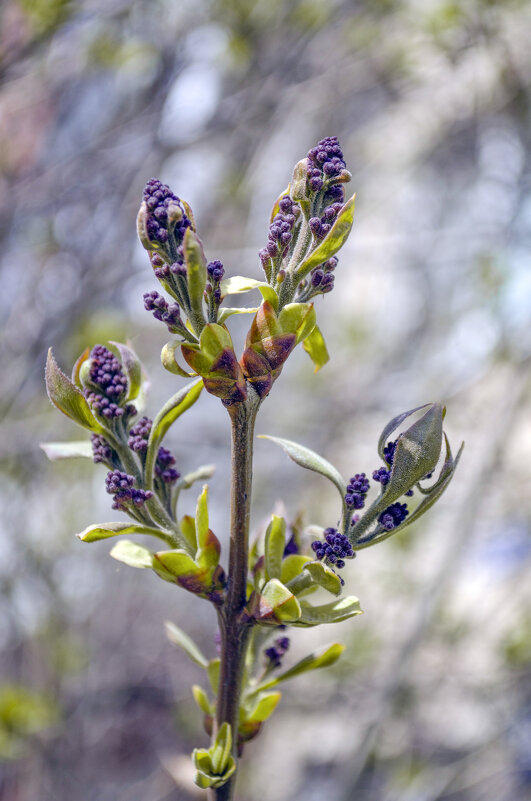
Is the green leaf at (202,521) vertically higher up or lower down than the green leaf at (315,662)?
higher up

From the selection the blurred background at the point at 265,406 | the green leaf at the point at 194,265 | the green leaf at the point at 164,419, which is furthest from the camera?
the blurred background at the point at 265,406

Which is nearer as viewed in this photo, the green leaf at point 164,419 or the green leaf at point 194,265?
the green leaf at point 194,265

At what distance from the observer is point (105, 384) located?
583mm

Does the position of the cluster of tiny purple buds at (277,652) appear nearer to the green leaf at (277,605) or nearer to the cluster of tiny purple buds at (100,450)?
the green leaf at (277,605)

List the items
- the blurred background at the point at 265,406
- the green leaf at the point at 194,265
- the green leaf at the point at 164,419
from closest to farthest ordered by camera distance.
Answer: the green leaf at the point at 194,265, the green leaf at the point at 164,419, the blurred background at the point at 265,406

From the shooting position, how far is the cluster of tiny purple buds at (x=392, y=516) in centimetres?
52

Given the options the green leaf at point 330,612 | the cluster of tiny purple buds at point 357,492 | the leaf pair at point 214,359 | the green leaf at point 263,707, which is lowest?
the green leaf at point 263,707

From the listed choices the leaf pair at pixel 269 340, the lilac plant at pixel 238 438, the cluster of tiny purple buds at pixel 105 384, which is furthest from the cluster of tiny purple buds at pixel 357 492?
the cluster of tiny purple buds at pixel 105 384

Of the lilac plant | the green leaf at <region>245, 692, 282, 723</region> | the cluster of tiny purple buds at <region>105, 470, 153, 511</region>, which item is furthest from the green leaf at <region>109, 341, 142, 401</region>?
the green leaf at <region>245, 692, 282, 723</region>

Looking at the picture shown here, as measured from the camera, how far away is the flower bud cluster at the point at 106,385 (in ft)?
1.87

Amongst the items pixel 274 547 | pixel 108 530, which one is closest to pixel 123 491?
pixel 108 530

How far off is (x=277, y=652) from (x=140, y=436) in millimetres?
275

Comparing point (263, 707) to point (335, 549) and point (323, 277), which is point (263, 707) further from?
point (323, 277)

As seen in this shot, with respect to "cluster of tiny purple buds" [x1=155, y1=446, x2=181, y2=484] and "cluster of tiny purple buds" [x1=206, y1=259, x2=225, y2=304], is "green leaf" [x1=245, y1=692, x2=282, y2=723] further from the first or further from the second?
"cluster of tiny purple buds" [x1=206, y1=259, x2=225, y2=304]
